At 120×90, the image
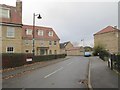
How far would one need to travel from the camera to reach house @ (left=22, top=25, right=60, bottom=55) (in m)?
54.6

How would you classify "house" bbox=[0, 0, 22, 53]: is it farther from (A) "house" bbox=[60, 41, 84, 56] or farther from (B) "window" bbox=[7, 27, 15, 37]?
(A) "house" bbox=[60, 41, 84, 56]

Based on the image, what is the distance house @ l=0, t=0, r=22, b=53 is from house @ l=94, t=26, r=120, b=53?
38.4 metres

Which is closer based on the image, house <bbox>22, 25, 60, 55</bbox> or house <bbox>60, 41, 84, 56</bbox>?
house <bbox>22, 25, 60, 55</bbox>

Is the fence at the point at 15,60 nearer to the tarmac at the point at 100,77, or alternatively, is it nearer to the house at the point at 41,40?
the tarmac at the point at 100,77

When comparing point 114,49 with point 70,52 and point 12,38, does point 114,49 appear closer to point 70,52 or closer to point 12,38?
point 70,52

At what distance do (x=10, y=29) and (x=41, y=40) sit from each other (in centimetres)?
2347

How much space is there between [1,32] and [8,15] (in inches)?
141

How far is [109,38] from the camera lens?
253 feet

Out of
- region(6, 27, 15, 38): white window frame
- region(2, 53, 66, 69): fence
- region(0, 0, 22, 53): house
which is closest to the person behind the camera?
region(2, 53, 66, 69): fence

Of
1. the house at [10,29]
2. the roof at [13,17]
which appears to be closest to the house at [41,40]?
the roof at [13,17]

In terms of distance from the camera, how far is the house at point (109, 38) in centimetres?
7188

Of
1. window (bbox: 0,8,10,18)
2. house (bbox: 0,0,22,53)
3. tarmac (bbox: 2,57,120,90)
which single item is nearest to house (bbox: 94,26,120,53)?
house (bbox: 0,0,22,53)

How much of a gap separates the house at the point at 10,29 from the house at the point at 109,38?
1511 inches

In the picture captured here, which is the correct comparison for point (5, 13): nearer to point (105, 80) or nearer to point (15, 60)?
point (15, 60)
